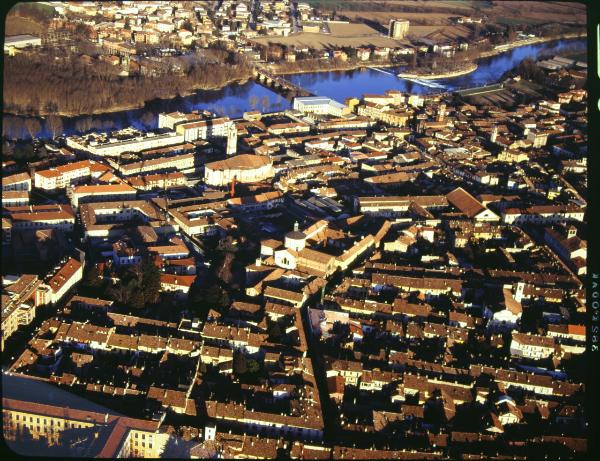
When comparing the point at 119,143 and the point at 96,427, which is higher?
the point at 119,143

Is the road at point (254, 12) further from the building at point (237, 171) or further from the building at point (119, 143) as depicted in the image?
the building at point (237, 171)

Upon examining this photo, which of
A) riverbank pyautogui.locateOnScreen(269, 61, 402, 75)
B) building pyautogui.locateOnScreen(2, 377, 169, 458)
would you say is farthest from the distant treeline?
building pyautogui.locateOnScreen(2, 377, 169, 458)

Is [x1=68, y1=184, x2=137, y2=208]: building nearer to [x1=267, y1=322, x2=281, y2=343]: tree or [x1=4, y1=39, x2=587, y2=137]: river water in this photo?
[x1=4, y1=39, x2=587, y2=137]: river water

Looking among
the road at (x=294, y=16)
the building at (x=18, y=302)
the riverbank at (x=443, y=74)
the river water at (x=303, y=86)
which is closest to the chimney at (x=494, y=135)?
the river water at (x=303, y=86)

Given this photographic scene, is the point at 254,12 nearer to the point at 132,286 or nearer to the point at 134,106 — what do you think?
the point at 134,106

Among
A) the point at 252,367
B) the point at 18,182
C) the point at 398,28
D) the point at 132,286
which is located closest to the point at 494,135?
the point at 18,182

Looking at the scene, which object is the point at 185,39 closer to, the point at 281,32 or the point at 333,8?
the point at 281,32
